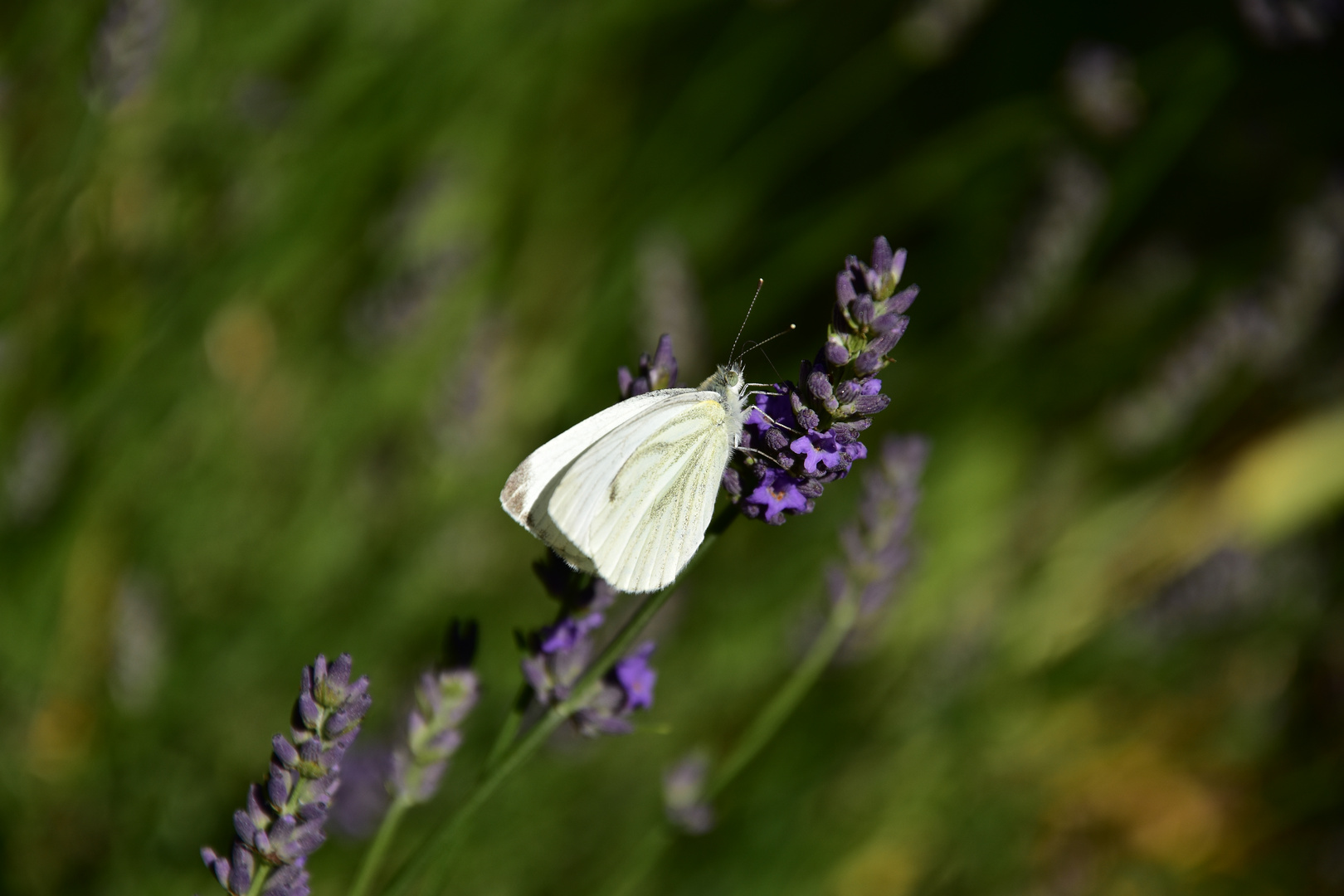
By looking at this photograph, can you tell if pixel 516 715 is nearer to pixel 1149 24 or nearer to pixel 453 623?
pixel 453 623

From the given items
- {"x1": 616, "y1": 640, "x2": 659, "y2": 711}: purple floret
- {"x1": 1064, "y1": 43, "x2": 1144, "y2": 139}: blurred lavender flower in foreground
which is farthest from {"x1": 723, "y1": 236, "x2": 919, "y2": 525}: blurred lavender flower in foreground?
{"x1": 1064, "y1": 43, "x2": 1144, "y2": 139}: blurred lavender flower in foreground

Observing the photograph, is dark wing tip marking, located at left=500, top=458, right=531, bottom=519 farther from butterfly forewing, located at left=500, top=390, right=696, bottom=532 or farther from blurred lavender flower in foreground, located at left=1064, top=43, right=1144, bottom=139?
blurred lavender flower in foreground, located at left=1064, top=43, right=1144, bottom=139

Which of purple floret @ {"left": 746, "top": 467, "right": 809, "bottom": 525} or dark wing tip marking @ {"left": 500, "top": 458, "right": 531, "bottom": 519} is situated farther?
dark wing tip marking @ {"left": 500, "top": 458, "right": 531, "bottom": 519}

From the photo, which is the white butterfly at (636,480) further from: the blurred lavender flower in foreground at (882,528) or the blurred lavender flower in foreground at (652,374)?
the blurred lavender flower in foreground at (882,528)

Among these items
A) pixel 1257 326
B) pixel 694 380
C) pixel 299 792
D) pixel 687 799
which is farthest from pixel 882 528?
pixel 1257 326

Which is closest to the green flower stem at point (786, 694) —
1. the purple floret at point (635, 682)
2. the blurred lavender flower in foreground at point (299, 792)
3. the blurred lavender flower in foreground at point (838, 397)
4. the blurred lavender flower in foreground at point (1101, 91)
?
the purple floret at point (635, 682)

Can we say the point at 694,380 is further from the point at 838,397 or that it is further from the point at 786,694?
the point at 838,397

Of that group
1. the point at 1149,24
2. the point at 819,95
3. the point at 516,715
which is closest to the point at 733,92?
the point at 819,95

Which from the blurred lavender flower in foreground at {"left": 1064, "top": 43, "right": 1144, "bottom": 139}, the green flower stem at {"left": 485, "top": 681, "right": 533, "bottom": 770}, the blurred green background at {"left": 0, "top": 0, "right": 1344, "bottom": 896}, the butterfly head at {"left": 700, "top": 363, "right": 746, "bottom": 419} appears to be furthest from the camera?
the blurred lavender flower in foreground at {"left": 1064, "top": 43, "right": 1144, "bottom": 139}
